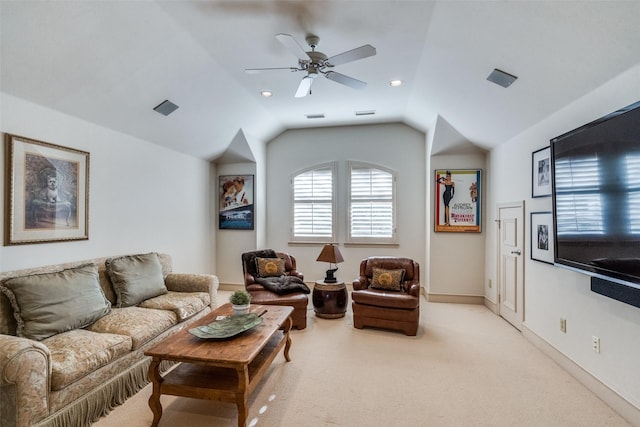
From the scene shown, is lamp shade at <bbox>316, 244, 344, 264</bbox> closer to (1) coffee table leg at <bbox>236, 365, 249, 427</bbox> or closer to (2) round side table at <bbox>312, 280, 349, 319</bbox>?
(2) round side table at <bbox>312, 280, 349, 319</bbox>

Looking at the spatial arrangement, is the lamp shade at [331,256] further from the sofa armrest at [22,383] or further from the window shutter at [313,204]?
the sofa armrest at [22,383]

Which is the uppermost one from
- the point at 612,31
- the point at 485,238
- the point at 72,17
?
the point at 72,17

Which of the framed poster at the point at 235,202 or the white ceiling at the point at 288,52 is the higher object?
the white ceiling at the point at 288,52

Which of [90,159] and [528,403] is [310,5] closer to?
[90,159]

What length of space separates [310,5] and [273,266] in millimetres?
3258

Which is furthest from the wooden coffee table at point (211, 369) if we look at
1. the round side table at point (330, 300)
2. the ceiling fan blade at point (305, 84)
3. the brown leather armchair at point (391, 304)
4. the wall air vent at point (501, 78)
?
the wall air vent at point (501, 78)

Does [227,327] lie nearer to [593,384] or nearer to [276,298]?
[276,298]

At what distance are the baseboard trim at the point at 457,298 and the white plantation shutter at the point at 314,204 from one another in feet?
6.85

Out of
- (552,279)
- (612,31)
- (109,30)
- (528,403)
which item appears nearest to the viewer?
(612,31)

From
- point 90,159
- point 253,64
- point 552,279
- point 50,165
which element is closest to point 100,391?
point 50,165

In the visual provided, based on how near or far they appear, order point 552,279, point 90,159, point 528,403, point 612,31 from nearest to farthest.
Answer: point 612,31 < point 528,403 < point 552,279 < point 90,159

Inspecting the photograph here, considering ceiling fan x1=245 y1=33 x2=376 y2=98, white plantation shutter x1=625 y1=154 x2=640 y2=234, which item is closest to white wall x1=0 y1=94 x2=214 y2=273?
ceiling fan x1=245 y1=33 x2=376 y2=98

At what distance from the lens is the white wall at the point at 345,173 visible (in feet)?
18.9

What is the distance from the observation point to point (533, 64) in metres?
2.66
